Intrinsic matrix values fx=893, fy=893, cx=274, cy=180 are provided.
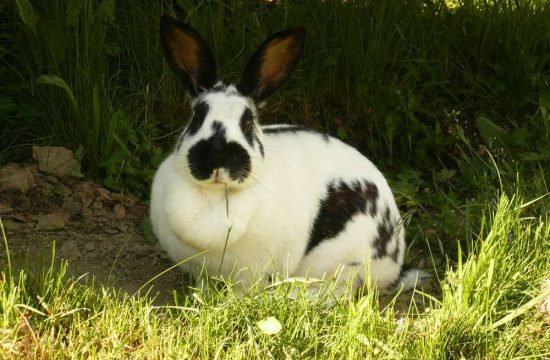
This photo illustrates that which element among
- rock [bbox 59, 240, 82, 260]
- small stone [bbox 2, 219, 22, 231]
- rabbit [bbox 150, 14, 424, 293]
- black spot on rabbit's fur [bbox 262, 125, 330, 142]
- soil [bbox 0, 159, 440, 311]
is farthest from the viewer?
small stone [bbox 2, 219, 22, 231]

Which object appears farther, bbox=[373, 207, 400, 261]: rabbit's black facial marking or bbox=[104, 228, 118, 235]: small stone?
bbox=[104, 228, 118, 235]: small stone

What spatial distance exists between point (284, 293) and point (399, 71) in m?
2.75

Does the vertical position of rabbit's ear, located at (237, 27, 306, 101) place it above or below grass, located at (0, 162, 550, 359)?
above

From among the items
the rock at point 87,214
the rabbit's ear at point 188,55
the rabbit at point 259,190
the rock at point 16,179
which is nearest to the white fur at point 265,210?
the rabbit at point 259,190

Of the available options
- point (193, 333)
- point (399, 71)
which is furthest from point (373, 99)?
point (193, 333)

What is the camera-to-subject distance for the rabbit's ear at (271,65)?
3.57 m

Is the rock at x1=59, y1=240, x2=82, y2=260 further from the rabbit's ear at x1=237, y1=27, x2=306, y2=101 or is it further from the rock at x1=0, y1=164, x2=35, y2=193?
the rabbit's ear at x1=237, y1=27, x2=306, y2=101

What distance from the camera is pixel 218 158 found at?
10.5 feet

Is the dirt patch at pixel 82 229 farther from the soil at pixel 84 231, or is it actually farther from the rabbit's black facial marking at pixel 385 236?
the rabbit's black facial marking at pixel 385 236

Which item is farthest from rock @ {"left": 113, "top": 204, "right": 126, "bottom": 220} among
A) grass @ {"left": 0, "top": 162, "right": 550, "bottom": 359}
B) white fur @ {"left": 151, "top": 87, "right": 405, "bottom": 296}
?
grass @ {"left": 0, "top": 162, "right": 550, "bottom": 359}

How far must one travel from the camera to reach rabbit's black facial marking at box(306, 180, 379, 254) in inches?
146

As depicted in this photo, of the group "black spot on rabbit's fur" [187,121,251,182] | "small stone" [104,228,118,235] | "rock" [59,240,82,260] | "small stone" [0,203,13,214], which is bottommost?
"rock" [59,240,82,260]

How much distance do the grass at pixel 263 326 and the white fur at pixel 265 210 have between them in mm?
257

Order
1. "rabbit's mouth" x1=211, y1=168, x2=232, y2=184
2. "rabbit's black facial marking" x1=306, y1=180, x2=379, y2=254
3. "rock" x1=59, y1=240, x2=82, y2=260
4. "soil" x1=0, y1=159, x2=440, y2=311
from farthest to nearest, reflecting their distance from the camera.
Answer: "rock" x1=59, y1=240, x2=82, y2=260, "soil" x1=0, y1=159, x2=440, y2=311, "rabbit's black facial marking" x1=306, y1=180, x2=379, y2=254, "rabbit's mouth" x1=211, y1=168, x2=232, y2=184
